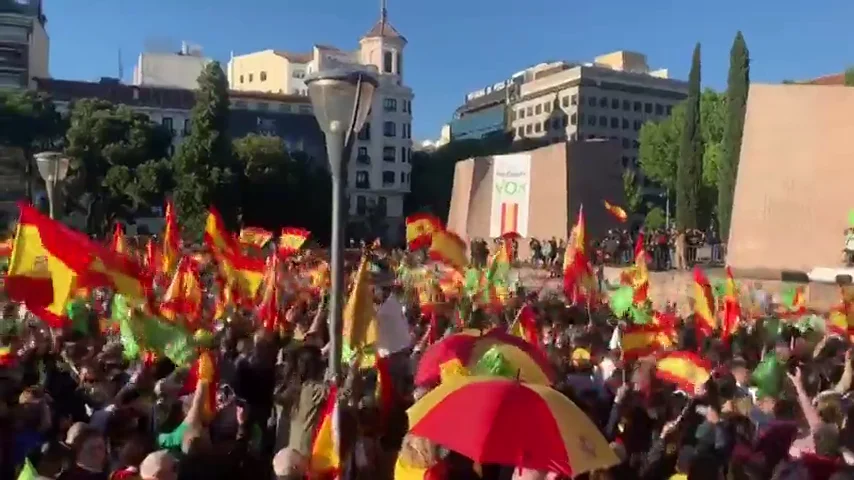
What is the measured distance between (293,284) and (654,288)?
10.9 m

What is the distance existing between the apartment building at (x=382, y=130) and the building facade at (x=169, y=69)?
9639 mm

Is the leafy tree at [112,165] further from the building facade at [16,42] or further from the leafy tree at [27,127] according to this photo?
the building facade at [16,42]

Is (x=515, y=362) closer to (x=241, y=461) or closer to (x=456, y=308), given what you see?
(x=241, y=461)

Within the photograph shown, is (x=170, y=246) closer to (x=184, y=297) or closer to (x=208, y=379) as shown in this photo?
(x=184, y=297)

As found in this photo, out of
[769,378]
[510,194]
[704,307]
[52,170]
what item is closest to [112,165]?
[510,194]

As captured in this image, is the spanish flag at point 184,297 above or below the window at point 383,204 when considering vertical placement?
below

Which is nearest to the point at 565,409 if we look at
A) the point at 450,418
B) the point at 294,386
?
the point at 450,418

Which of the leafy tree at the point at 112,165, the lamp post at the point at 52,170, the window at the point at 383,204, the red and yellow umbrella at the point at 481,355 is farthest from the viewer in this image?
the window at the point at 383,204

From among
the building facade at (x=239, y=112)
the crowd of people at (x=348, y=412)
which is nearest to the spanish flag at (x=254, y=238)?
the crowd of people at (x=348, y=412)

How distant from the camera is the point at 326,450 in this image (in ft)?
18.4

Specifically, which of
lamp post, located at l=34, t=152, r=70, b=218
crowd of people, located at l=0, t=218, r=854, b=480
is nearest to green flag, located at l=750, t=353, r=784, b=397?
crowd of people, located at l=0, t=218, r=854, b=480

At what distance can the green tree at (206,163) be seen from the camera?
5475 centimetres

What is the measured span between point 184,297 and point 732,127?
3519 cm

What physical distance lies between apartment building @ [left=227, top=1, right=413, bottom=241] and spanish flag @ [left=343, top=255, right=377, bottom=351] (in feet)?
258
